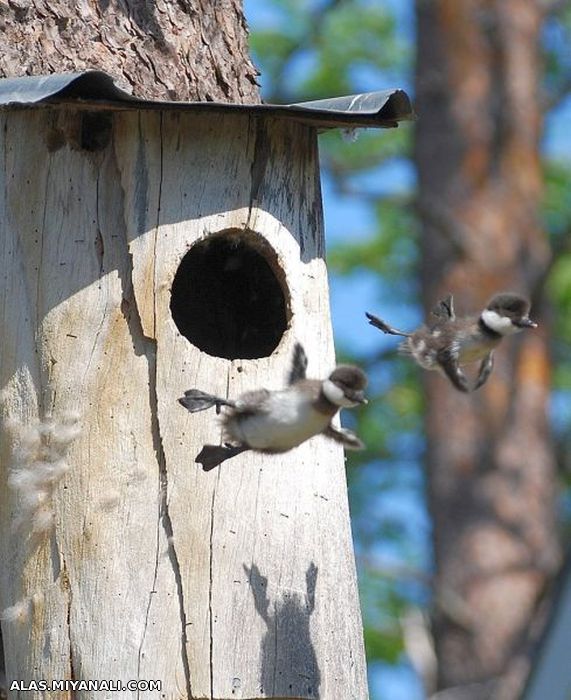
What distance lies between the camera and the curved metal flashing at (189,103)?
3938 mm

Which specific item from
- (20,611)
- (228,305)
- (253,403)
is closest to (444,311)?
(228,305)

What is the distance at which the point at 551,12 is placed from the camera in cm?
1134

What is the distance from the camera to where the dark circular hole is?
473cm

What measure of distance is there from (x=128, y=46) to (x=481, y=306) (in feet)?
17.3

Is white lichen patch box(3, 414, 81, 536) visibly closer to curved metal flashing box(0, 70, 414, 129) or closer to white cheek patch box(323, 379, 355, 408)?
white cheek patch box(323, 379, 355, 408)

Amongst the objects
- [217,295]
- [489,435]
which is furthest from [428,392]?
[217,295]

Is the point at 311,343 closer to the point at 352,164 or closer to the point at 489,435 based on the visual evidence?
the point at 489,435

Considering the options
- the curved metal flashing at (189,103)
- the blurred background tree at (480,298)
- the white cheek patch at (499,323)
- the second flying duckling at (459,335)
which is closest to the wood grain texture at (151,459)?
the curved metal flashing at (189,103)

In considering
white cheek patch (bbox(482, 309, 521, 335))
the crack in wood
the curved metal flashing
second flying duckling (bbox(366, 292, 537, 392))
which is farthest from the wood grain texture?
white cheek patch (bbox(482, 309, 521, 335))

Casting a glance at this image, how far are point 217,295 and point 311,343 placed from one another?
0.73 meters

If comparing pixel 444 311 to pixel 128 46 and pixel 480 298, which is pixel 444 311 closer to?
pixel 128 46

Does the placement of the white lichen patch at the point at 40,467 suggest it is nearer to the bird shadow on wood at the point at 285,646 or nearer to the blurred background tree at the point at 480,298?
the bird shadow on wood at the point at 285,646

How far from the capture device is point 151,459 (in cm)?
412

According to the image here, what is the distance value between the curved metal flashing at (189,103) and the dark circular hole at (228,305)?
577 mm
